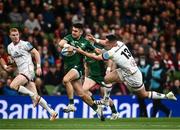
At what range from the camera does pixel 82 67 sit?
1805cm

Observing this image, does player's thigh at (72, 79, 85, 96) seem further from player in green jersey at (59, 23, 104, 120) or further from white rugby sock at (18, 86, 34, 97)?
white rugby sock at (18, 86, 34, 97)

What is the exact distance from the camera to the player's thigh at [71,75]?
17516 millimetres

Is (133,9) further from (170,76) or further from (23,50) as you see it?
(23,50)

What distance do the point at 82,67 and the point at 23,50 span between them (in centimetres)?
153

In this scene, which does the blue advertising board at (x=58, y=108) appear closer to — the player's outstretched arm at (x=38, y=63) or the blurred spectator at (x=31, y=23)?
the blurred spectator at (x=31, y=23)

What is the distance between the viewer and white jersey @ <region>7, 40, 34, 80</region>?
17.6 m

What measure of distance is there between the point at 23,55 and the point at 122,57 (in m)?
2.47

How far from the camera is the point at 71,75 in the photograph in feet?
57.5

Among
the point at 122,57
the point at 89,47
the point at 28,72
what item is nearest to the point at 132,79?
the point at 122,57

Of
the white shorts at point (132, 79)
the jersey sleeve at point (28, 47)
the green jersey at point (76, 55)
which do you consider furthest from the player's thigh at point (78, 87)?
the jersey sleeve at point (28, 47)

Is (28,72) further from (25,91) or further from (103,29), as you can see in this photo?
(103,29)

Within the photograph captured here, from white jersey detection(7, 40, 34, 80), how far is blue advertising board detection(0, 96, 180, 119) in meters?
3.85

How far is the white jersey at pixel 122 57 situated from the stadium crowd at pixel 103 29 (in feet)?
14.7

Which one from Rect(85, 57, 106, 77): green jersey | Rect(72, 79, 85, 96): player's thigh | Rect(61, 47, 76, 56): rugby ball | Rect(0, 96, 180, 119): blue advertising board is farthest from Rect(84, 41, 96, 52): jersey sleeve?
Rect(0, 96, 180, 119): blue advertising board
